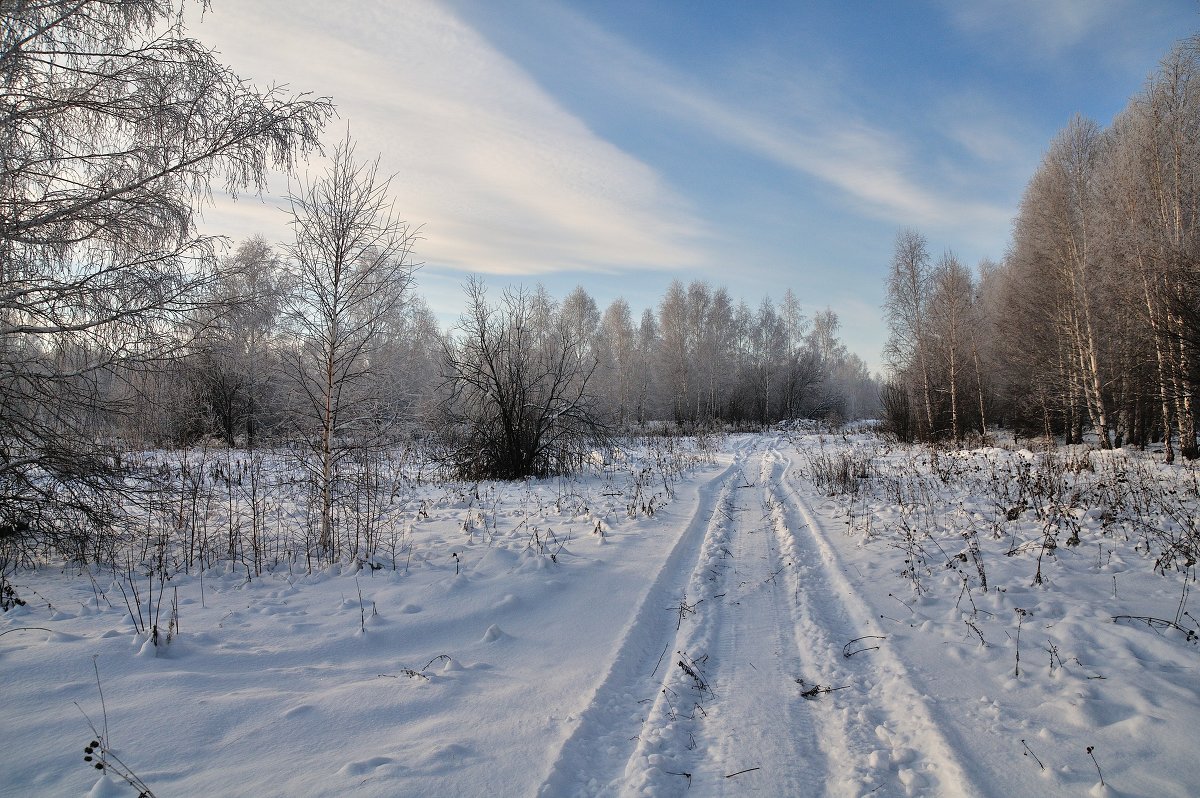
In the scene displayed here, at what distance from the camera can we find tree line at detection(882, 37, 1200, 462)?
12961mm

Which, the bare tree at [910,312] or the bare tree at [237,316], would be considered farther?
the bare tree at [910,312]

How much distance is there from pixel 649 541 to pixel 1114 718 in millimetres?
4656

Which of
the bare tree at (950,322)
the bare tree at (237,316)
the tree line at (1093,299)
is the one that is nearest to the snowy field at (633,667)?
the bare tree at (237,316)

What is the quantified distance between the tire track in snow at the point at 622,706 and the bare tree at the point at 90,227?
5.59 meters

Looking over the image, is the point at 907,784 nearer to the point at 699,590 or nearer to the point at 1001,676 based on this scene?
the point at 1001,676

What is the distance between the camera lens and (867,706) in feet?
10.2

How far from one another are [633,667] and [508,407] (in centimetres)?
989

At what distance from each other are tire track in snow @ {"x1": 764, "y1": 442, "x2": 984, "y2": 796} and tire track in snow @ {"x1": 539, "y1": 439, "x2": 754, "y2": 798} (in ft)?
3.26

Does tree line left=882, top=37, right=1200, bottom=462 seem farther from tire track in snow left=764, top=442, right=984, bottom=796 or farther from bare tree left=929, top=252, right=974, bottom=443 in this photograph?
tire track in snow left=764, top=442, right=984, bottom=796

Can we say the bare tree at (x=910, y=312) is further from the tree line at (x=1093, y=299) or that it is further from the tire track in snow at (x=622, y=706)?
the tire track in snow at (x=622, y=706)

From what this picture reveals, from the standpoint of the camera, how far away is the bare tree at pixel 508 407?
513 inches

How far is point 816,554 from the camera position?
623 cm

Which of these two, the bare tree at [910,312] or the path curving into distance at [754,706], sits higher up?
the bare tree at [910,312]

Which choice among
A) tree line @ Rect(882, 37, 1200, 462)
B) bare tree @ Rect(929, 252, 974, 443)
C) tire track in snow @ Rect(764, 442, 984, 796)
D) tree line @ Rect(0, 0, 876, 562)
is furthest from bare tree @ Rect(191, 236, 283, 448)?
bare tree @ Rect(929, 252, 974, 443)
